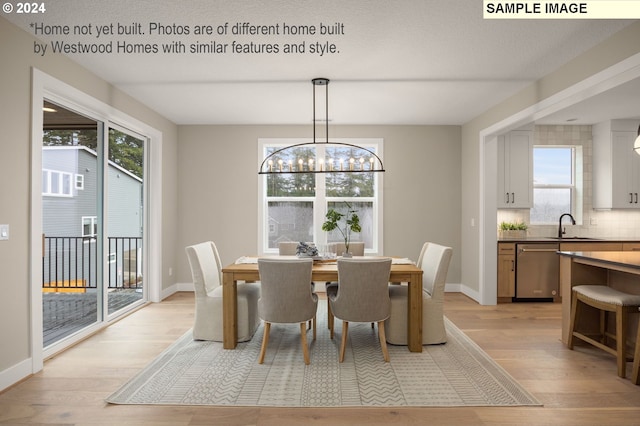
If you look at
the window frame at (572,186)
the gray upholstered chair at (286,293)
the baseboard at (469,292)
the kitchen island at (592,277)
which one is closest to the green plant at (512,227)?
the window frame at (572,186)

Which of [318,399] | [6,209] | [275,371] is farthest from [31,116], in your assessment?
[318,399]

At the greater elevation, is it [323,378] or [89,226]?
[89,226]

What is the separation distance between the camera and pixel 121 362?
10.2ft

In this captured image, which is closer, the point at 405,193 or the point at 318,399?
the point at 318,399

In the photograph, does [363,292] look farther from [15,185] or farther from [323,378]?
[15,185]

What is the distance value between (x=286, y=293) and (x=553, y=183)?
193 inches

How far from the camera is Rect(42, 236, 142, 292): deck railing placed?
3389 mm

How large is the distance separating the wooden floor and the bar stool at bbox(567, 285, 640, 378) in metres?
→ 0.14

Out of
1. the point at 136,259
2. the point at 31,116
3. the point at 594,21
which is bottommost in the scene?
the point at 136,259

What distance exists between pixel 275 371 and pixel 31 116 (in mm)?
2631

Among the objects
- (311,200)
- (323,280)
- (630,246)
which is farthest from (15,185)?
(630,246)

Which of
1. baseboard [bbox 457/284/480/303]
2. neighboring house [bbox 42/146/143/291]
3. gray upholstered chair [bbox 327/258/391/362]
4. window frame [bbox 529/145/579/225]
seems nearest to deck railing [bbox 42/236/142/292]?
neighboring house [bbox 42/146/143/291]

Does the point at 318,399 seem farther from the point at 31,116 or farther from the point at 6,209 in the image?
the point at 31,116

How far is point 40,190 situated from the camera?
9.71 ft
